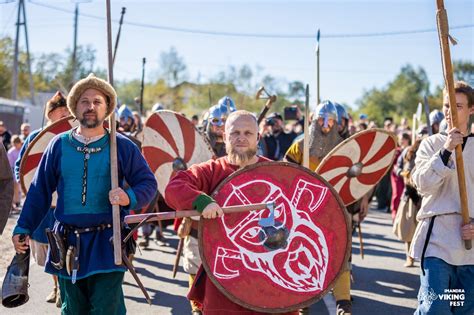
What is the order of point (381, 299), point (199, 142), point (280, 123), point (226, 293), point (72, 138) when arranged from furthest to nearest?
point (280, 123) < point (381, 299) < point (199, 142) < point (72, 138) < point (226, 293)

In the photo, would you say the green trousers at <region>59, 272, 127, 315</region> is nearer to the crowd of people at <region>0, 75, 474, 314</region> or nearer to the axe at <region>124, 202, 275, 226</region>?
the crowd of people at <region>0, 75, 474, 314</region>

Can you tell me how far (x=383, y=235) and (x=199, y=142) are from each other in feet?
19.3

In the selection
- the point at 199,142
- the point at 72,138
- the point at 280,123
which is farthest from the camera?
the point at 280,123

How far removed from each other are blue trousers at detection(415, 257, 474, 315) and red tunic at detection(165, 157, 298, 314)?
3.39ft

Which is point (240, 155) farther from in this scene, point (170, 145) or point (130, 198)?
point (170, 145)

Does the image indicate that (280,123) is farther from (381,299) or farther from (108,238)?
(108,238)

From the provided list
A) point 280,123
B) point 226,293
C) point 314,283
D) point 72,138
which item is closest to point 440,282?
point 314,283

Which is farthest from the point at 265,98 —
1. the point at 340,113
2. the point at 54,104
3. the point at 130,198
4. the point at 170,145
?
the point at 130,198

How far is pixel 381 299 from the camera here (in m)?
6.51

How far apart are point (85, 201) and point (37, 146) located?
1.71 m

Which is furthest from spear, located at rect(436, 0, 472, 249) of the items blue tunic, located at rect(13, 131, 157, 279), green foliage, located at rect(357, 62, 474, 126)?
green foliage, located at rect(357, 62, 474, 126)

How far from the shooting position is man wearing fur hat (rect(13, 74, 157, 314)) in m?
3.63

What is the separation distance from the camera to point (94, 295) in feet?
12.0

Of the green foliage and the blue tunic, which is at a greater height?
the green foliage
